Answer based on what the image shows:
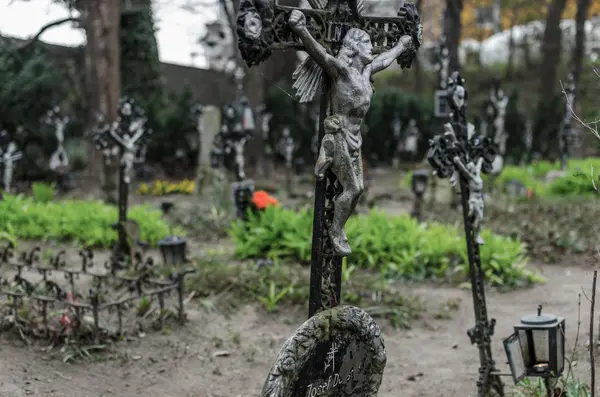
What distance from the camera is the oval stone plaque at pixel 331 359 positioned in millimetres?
3443

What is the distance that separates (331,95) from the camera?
374 centimetres

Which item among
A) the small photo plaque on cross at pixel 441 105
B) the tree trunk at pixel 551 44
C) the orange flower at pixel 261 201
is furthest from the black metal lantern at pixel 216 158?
the tree trunk at pixel 551 44

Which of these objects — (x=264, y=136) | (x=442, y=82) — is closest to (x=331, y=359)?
(x=442, y=82)

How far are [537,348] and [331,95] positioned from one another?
84.1 inches

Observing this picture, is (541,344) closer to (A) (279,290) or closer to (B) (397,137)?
(A) (279,290)

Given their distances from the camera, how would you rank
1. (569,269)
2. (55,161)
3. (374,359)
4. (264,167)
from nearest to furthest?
1. (374,359)
2. (569,269)
3. (55,161)
4. (264,167)

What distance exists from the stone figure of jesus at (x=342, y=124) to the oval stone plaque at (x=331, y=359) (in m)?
0.41

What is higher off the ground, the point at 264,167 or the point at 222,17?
the point at 222,17

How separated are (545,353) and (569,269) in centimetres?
542

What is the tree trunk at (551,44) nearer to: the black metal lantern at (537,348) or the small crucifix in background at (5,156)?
the small crucifix in background at (5,156)

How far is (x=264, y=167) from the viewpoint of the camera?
2006 cm

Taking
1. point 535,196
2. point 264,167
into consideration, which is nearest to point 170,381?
point 535,196

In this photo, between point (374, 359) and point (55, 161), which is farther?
point (55, 161)

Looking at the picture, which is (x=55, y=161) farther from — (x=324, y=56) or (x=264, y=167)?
(x=324, y=56)
